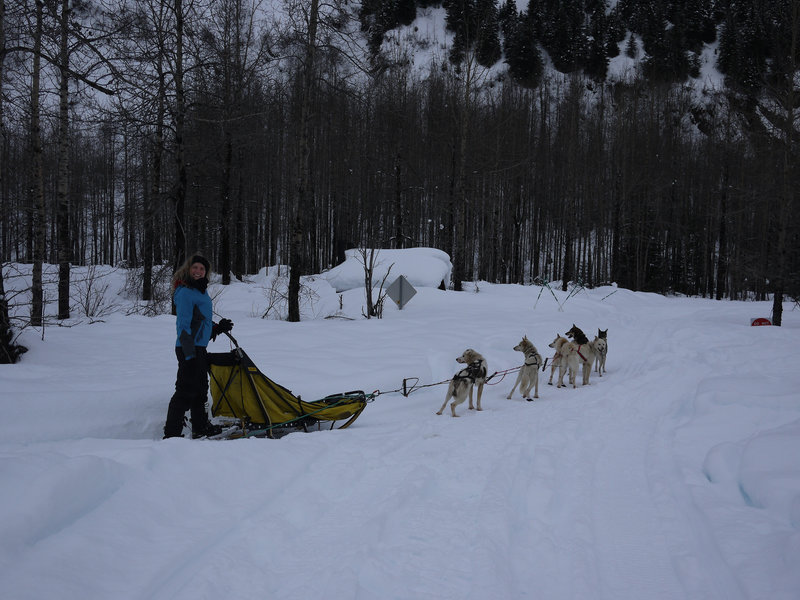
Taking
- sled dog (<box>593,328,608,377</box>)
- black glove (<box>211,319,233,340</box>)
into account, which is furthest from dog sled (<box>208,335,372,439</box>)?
sled dog (<box>593,328,608,377</box>)

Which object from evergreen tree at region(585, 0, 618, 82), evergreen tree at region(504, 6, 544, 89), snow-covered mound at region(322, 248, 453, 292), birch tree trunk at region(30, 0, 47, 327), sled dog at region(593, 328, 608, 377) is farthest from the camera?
evergreen tree at region(585, 0, 618, 82)

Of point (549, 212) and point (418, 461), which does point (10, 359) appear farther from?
point (549, 212)

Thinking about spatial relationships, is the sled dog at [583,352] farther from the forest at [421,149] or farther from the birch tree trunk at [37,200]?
the birch tree trunk at [37,200]

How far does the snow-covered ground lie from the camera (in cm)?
248

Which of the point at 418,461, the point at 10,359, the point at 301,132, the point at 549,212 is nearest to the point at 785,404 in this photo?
the point at 418,461

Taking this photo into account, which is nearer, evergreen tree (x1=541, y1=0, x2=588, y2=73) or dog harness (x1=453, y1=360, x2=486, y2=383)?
dog harness (x1=453, y1=360, x2=486, y2=383)

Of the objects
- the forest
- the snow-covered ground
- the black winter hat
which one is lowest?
the snow-covered ground

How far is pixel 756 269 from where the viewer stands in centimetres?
1598

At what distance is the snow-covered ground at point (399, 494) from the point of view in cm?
248

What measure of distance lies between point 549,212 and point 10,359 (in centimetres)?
3826

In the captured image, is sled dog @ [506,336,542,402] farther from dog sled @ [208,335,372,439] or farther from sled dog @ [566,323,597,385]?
dog sled @ [208,335,372,439]

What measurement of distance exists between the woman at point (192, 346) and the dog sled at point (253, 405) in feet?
0.92

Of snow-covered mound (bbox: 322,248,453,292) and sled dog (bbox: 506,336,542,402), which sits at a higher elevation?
snow-covered mound (bbox: 322,248,453,292)

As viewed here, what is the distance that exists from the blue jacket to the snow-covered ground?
1156mm
